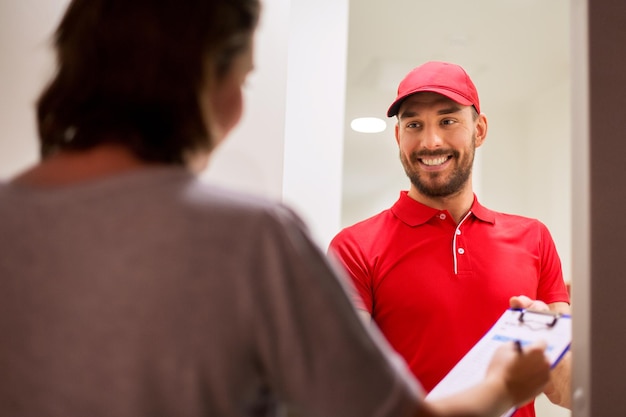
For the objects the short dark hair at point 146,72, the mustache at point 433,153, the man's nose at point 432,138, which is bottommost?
the short dark hair at point 146,72

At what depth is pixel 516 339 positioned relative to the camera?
0.76 meters

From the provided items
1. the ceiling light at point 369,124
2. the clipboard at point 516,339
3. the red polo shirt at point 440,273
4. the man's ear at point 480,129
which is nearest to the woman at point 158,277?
the clipboard at point 516,339

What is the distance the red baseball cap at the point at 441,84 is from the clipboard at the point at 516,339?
708 mm

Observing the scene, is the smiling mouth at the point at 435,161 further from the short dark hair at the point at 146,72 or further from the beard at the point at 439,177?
the short dark hair at the point at 146,72

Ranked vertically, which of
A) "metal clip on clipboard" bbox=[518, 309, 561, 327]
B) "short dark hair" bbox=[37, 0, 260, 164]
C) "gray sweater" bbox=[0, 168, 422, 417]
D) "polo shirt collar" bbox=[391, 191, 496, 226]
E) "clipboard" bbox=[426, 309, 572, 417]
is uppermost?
"short dark hair" bbox=[37, 0, 260, 164]

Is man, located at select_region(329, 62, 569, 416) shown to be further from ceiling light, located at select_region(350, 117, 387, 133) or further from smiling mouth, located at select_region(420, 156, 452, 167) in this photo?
ceiling light, located at select_region(350, 117, 387, 133)

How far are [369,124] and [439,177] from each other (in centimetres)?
210

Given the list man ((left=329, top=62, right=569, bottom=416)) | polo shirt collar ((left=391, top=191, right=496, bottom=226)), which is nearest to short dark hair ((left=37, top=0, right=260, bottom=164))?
man ((left=329, top=62, right=569, bottom=416))

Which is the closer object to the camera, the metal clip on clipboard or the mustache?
the metal clip on clipboard

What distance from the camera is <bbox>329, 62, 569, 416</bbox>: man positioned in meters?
1.23

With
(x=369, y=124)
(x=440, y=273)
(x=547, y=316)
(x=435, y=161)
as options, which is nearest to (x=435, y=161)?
(x=435, y=161)

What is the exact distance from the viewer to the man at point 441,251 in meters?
1.23

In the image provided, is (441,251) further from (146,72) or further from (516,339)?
(146,72)

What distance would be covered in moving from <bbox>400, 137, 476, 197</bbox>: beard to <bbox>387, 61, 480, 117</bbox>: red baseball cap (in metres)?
0.14
